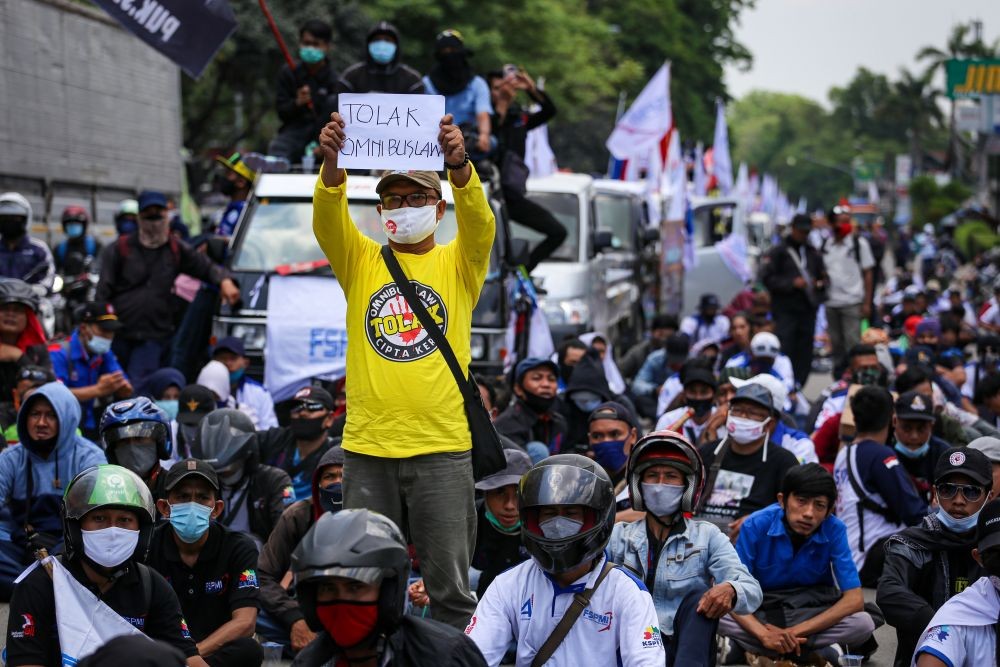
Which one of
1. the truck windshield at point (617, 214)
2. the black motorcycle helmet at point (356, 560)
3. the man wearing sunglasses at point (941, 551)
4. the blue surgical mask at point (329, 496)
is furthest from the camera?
the truck windshield at point (617, 214)

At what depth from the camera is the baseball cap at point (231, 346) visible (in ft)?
34.7

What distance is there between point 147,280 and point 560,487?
7.28 metres

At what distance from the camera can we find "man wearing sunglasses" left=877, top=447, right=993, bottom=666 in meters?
6.28

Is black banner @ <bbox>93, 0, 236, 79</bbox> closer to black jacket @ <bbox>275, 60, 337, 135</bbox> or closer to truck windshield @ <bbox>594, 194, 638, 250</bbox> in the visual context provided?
black jacket @ <bbox>275, 60, 337, 135</bbox>

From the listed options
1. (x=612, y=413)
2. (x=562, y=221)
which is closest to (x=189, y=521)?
(x=612, y=413)

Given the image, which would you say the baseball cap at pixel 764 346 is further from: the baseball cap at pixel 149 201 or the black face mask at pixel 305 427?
the baseball cap at pixel 149 201

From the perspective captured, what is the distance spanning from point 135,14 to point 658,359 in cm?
636

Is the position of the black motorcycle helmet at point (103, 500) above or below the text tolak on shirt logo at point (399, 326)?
below

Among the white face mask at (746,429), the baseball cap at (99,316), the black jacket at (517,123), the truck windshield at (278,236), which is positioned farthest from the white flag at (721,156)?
the white face mask at (746,429)

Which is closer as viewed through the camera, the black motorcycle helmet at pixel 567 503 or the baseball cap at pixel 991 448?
the black motorcycle helmet at pixel 567 503

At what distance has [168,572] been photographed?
640cm

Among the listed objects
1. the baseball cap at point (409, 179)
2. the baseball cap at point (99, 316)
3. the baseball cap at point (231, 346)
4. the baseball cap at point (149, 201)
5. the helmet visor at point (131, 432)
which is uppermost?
the baseball cap at point (149, 201)

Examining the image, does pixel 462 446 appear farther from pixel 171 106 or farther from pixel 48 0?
pixel 171 106

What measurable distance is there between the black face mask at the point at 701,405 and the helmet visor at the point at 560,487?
6017 millimetres
